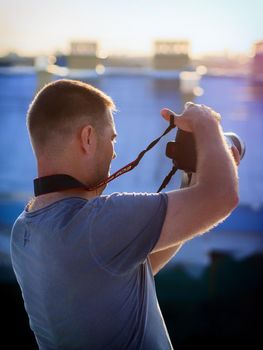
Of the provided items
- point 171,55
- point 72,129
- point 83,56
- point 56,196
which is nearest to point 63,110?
point 72,129

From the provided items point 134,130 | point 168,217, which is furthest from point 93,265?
point 134,130

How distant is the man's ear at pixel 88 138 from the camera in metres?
1.06

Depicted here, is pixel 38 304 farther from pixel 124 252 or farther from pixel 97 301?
pixel 124 252

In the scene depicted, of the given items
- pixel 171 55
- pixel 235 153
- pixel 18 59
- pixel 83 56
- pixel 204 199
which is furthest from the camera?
pixel 18 59

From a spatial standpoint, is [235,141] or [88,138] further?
[235,141]

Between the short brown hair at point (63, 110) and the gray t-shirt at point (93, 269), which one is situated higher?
the short brown hair at point (63, 110)

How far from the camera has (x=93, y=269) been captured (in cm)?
101

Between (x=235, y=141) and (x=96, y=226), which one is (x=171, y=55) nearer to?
(x=235, y=141)

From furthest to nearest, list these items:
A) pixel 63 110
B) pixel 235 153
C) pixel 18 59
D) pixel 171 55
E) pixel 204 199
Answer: pixel 18 59
pixel 171 55
pixel 235 153
pixel 63 110
pixel 204 199

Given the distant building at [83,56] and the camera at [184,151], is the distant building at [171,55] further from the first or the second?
the camera at [184,151]

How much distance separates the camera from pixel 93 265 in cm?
101

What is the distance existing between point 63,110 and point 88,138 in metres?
0.08

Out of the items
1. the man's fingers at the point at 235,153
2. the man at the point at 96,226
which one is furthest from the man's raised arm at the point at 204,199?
the man's fingers at the point at 235,153

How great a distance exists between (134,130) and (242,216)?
1.58m
